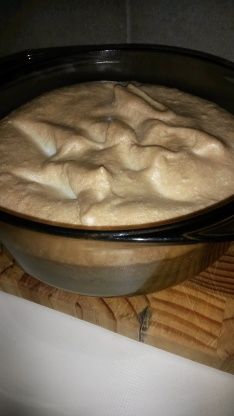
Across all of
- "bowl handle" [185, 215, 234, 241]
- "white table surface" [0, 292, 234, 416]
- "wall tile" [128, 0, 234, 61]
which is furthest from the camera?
"wall tile" [128, 0, 234, 61]

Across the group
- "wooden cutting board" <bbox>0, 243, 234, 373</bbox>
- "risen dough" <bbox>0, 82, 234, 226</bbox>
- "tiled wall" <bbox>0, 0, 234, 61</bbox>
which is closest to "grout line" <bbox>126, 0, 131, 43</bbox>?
"tiled wall" <bbox>0, 0, 234, 61</bbox>

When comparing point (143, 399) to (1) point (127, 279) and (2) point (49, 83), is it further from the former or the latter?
(2) point (49, 83)

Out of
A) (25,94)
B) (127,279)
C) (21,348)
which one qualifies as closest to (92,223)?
(127,279)

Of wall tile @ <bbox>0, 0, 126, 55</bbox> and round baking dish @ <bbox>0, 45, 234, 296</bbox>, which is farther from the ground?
wall tile @ <bbox>0, 0, 126, 55</bbox>

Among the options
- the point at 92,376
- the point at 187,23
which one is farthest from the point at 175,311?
the point at 187,23

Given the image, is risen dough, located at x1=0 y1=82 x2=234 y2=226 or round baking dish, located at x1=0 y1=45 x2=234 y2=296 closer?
round baking dish, located at x1=0 y1=45 x2=234 y2=296

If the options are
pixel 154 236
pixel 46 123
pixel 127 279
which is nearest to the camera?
pixel 154 236

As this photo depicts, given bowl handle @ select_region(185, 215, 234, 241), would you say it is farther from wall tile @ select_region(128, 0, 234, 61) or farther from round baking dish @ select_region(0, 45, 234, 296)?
wall tile @ select_region(128, 0, 234, 61)
